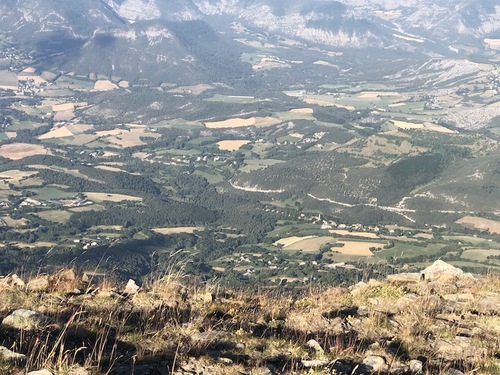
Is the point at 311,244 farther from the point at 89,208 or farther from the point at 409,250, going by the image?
the point at 89,208

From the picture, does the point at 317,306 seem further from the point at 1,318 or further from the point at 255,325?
the point at 1,318

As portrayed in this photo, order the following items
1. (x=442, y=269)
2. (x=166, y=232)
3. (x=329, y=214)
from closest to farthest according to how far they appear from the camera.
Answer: (x=442, y=269)
(x=166, y=232)
(x=329, y=214)

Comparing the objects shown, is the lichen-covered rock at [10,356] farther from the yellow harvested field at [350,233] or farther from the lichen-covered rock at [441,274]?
the yellow harvested field at [350,233]

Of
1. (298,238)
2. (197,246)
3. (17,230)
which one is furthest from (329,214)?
(17,230)

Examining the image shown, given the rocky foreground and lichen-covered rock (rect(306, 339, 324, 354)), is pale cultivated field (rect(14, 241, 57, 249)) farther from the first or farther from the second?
lichen-covered rock (rect(306, 339, 324, 354))

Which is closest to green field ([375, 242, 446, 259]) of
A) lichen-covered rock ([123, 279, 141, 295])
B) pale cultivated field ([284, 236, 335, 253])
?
pale cultivated field ([284, 236, 335, 253])

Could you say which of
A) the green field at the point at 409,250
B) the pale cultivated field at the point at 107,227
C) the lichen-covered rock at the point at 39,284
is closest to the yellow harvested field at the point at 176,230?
the pale cultivated field at the point at 107,227
